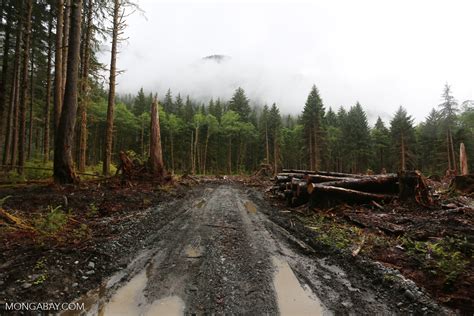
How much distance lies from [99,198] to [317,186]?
716 cm

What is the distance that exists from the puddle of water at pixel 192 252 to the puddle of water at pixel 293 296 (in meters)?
1.39

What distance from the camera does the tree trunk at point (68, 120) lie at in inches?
338

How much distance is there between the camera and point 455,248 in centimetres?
379

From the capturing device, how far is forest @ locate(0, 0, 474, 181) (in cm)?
1295

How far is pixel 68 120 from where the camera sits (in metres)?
8.66

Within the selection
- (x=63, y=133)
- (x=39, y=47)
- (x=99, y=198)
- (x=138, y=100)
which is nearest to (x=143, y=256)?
(x=99, y=198)

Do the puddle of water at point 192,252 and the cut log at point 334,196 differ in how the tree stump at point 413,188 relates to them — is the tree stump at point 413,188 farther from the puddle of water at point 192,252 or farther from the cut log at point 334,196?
the puddle of water at point 192,252

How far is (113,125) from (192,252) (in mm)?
30431

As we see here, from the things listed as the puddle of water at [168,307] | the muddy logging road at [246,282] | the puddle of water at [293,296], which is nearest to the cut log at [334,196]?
the muddy logging road at [246,282]

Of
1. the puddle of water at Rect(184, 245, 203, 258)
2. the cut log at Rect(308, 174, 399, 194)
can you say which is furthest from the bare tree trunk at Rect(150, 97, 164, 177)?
the puddle of water at Rect(184, 245, 203, 258)

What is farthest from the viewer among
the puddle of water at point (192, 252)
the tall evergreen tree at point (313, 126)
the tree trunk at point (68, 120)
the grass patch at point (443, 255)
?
the tall evergreen tree at point (313, 126)

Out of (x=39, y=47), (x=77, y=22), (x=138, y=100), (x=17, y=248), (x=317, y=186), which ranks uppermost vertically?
(x=138, y=100)

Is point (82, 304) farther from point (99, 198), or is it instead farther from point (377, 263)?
point (99, 198)

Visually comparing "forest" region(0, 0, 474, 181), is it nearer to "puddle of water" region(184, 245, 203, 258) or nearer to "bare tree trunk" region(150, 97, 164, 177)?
"bare tree trunk" region(150, 97, 164, 177)
